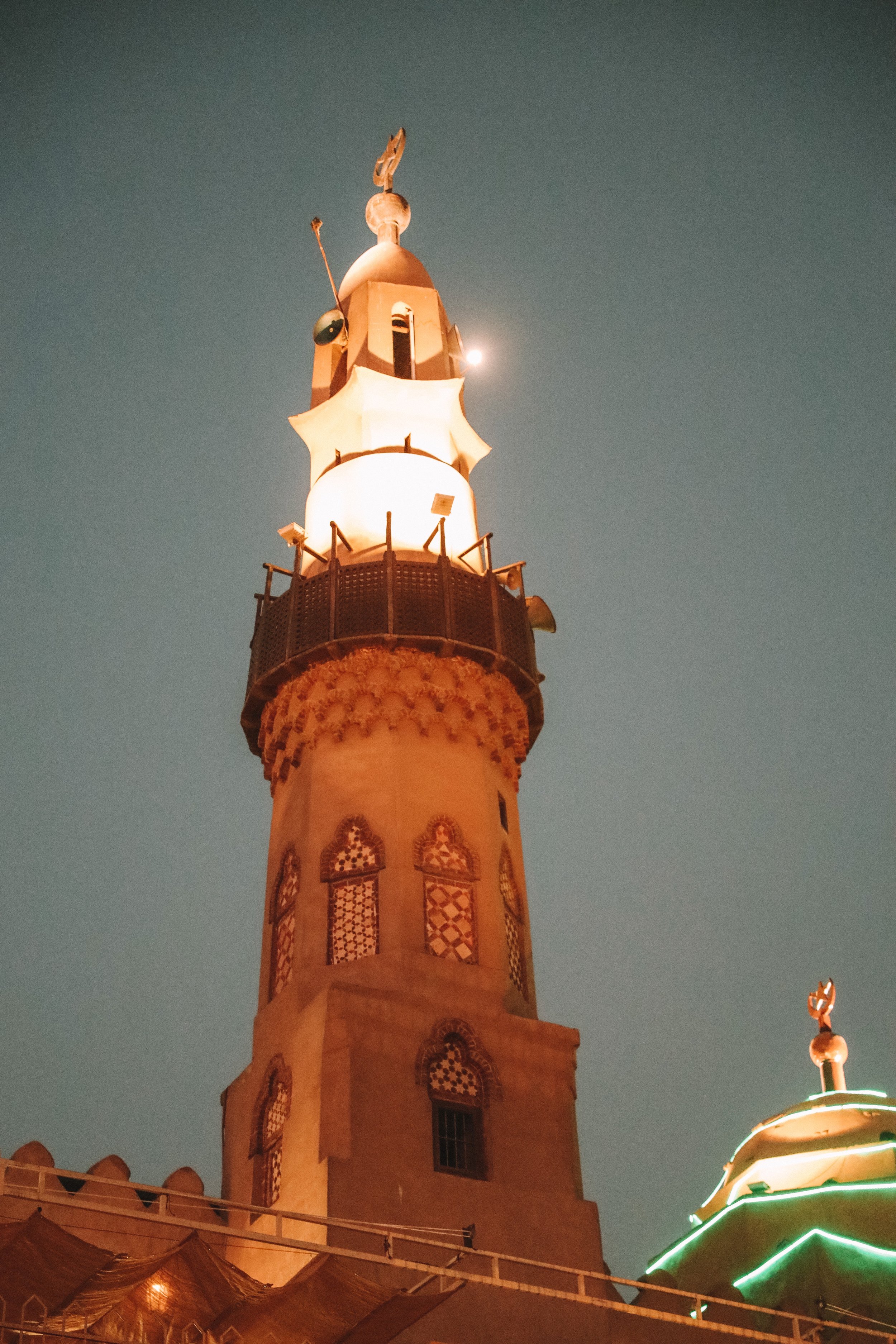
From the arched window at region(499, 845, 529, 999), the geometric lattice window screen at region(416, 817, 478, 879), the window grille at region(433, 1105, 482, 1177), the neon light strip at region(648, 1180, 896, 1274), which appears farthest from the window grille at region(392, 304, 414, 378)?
the neon light strip at region(648, 1180, 896, 1274)

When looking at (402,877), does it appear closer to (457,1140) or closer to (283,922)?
(283,922)

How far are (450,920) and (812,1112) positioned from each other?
7.10 metres

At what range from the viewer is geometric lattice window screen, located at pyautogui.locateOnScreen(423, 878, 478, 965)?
1945cm

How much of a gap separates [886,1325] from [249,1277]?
8.23 meters

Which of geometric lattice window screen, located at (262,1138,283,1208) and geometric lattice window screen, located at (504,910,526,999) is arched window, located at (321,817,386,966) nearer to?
geometric lattice window screen, located at (504,910,526,999)

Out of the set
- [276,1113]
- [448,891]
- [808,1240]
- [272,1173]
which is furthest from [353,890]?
[808,1240]

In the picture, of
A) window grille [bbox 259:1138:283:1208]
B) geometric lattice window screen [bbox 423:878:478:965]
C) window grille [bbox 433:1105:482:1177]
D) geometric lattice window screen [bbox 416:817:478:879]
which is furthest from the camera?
geometric lattice window screen [bbox 416:817:478:879]

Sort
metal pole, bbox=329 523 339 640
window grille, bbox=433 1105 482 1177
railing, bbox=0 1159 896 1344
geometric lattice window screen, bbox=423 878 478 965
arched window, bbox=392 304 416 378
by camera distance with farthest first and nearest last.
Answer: arched window, bbox=392 304 416 378 → metal pole, bbox=329 523 339 640 → geometric lattice window screen, bbox=423 878 478 965 → window grille, bbox=433 1105 482 1177 → railing, bbox=0 1159 896 1344

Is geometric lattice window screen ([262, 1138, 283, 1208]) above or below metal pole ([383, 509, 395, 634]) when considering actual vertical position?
below

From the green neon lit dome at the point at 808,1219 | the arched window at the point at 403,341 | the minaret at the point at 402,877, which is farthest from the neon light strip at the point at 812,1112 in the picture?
the arched window at the point at 403,341

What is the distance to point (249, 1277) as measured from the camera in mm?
14258

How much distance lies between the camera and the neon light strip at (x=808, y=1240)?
2012 cm

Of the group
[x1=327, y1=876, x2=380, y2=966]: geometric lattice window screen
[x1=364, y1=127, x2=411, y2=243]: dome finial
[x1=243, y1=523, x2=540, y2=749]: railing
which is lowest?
[x1=327, y1=876, x2=380, y2=966]: geometric lattice window screen

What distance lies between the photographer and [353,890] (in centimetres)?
1973
